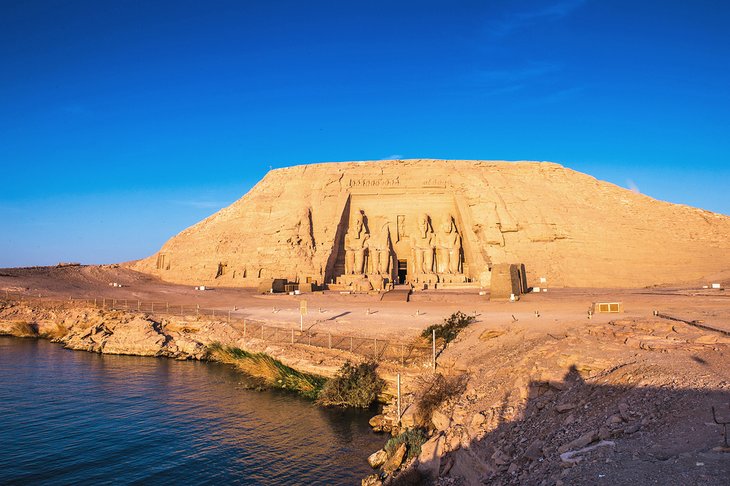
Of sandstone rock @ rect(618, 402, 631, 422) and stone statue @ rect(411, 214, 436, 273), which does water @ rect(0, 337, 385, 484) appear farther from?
stone statue @ rect(411, 214, 436, 273)

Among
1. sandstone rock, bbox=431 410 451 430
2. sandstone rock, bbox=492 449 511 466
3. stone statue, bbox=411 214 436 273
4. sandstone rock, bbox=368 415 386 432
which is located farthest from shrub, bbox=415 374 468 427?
stone statue, bbox=411 214 436 273

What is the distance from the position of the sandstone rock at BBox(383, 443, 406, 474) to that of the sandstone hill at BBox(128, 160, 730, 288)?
767 inches

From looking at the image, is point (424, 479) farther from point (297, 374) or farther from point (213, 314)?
point (213, 314)

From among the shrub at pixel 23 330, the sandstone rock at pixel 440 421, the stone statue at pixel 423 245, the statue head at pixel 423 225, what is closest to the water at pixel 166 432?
the sandstone rock at pixel 440 421

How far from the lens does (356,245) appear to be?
32.6 meters

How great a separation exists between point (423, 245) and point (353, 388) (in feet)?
64.8

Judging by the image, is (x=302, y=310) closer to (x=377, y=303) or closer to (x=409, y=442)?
(x=377, y=303)

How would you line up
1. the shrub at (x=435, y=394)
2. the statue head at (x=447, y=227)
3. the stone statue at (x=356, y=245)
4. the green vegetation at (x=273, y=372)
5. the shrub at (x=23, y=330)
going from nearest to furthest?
the shrub at (x=435, y=394), the green vegetation at (x=273, y=372), the shrub at (x=23, y=330), the stone statue at (x=356, y=245), the statue head at (x=447, y=227)

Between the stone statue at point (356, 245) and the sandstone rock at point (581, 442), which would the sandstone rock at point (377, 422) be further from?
the stone statue at point (356, 245)

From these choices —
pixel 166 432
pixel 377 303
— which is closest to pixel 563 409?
pixel 166 432

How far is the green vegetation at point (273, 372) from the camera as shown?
48.9 ft

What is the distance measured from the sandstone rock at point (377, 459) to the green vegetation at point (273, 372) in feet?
14.2

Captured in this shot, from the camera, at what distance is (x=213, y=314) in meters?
22.0

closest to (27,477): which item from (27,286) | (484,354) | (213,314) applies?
(484,354)
